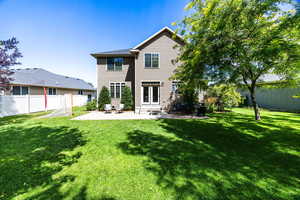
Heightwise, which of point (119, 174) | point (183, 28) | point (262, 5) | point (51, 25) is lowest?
point (119, 174)

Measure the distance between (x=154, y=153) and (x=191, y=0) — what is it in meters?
6.33

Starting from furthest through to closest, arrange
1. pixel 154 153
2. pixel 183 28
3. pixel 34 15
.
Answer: pixel 34 15, pixel 183 28, pixel 154 153

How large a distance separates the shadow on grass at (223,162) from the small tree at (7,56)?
10.3 meters

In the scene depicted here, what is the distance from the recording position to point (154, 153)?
399cm

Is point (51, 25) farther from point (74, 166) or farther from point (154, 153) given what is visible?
point (154, 153)

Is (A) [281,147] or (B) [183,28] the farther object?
(B) [183,28]

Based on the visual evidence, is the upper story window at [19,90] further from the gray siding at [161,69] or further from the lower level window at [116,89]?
the gray siding at [161,69]

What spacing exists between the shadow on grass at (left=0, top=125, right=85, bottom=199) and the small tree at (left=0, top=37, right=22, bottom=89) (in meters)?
5.07

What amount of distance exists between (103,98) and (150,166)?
11.0m

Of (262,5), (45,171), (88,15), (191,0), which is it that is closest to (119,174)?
(45,171)

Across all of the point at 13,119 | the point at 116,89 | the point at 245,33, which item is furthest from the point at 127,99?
the point at 245,33

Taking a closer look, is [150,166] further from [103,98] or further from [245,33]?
[103,98]

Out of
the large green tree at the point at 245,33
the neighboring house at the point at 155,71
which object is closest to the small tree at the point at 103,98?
the neighboring house at the point at 155,71

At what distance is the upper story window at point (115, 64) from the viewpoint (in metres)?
13.3
